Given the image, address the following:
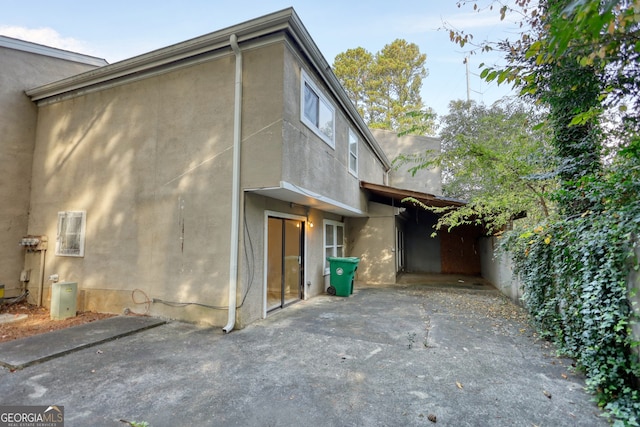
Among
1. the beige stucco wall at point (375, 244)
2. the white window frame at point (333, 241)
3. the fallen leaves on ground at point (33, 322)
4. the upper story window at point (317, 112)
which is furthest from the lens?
the beige stucco wall at point (375, 244)

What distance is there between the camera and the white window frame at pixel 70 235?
6.64 meters

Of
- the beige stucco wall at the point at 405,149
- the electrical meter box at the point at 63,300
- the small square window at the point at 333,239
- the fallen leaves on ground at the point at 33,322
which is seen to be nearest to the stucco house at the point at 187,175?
the fallen leaves on ground at the point at 33,322

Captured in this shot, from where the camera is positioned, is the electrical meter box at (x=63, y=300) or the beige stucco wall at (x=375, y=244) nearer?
the electrical meter box at (x=63, y=300)

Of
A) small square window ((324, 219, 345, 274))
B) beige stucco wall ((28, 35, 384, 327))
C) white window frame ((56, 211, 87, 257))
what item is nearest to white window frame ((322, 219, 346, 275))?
small square window ((324, 219, 345, 274))

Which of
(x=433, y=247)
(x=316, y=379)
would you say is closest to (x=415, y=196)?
(x=316, y=379)

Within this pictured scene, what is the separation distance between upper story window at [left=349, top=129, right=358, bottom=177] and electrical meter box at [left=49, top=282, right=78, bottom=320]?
725 cm

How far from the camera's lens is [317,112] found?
6.77 m

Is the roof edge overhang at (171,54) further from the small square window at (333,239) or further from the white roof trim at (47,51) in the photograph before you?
the small square window at (333,239)

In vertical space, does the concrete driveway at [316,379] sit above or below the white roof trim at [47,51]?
below

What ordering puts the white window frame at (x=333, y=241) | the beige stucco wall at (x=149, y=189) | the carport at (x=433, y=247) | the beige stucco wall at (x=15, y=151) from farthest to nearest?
the carport at (x=433, y=247) → the white window frame at (x=333, y=241) → the beige stucco wall at (x=15, y=151) → the beige stucco wall at (x=149, y=189)

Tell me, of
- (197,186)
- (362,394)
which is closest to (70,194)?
(197,186)

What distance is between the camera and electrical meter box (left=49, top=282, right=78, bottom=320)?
230 inches

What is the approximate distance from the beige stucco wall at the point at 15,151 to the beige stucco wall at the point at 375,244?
30.5 feet

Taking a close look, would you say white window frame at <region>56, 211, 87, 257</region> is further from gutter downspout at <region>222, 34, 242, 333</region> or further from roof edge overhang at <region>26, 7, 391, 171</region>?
gutter downspout at <region>222, 34, 242, 333</region>
